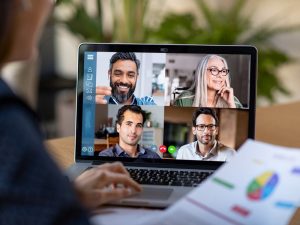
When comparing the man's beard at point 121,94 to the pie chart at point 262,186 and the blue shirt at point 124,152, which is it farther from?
the pie chart at point 262,186

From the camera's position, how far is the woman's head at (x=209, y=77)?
1223mm

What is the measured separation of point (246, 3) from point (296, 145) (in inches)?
76.1

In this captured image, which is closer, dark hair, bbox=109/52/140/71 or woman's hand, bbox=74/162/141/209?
woman's hand, bbox=74/162/141/209

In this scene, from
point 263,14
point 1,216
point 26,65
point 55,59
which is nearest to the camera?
point 1,216

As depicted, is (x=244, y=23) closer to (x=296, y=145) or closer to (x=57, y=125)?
(x=57, y=125)

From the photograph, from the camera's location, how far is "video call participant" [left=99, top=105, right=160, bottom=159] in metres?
1.23

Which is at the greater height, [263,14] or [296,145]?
[263,14]

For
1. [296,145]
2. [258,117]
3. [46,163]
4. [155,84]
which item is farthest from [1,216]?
[258,117]

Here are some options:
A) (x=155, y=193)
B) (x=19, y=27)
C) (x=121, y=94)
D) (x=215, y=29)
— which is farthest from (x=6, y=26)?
(x=215, y=29)

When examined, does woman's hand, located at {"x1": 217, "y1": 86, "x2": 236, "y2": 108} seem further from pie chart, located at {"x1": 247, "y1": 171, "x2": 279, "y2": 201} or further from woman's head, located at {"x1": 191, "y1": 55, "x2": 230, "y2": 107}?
pie chart, located at {"x1": 247, "y1": 171, "x2": 279, "y2": 201}

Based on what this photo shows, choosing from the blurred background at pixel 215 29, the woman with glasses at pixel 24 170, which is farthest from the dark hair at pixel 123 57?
the blurred background at pixel 215 29

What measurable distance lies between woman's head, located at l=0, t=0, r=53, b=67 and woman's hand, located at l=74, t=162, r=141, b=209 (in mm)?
274

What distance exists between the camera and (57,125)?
12.2ft

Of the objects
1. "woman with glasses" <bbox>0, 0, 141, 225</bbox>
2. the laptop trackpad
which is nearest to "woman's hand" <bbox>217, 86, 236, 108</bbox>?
the laptop trackpad
